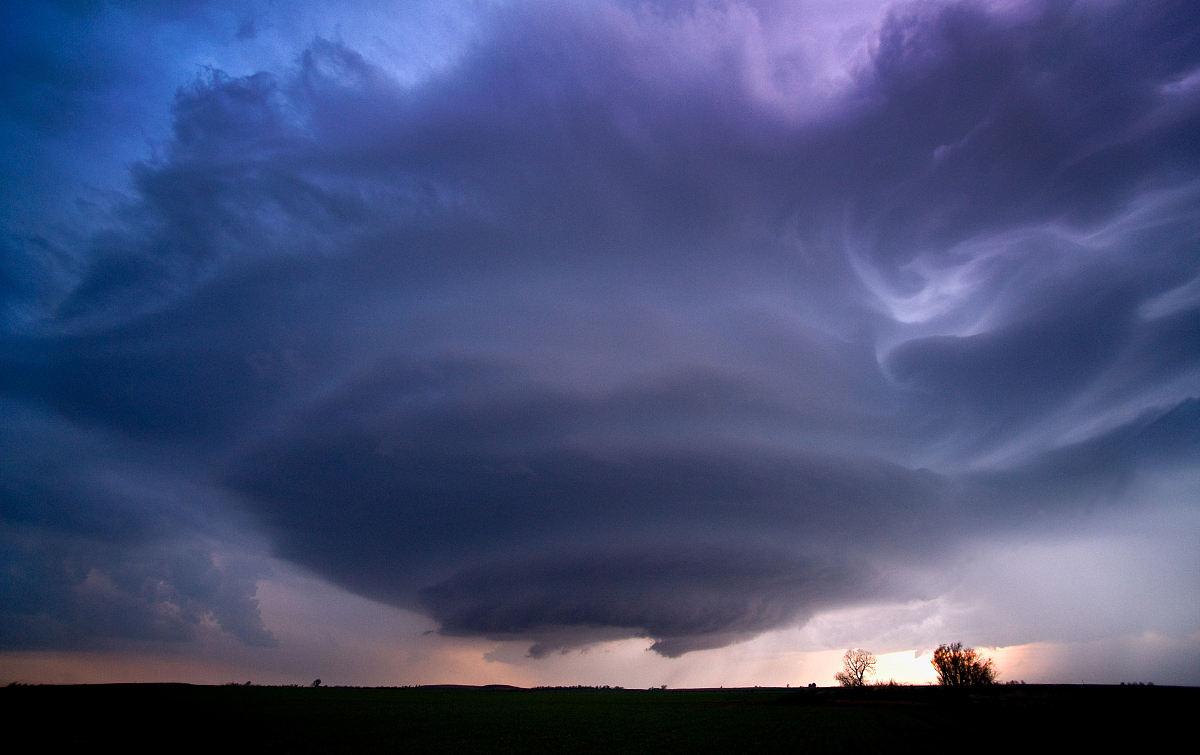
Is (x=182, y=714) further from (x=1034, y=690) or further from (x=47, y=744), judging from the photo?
(x=1034, y=690)

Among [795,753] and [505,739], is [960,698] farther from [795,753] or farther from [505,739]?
[505,739]

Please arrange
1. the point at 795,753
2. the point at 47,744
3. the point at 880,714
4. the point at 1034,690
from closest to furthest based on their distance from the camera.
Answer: the point at 47,744 → the point at 795,753 → the point at 880,714 → the point at 1034,690

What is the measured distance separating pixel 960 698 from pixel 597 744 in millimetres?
99051

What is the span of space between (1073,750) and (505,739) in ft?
179

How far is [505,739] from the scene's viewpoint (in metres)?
63.8

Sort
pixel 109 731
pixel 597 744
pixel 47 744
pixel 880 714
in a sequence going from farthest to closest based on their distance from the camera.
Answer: pixel 880 714 → pixel 597 744 → pixel 109 731 → pixel 47 744

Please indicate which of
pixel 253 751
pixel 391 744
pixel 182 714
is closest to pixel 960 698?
pixel 391 744

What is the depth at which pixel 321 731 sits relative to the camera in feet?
219

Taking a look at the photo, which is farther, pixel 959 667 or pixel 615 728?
pixel 959 667

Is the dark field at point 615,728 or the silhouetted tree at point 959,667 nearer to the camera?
the dark field at point 615,728

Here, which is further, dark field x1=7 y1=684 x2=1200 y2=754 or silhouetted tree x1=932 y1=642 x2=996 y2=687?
silhouetted tree x1=932 y1=642 x2=996 y2=687

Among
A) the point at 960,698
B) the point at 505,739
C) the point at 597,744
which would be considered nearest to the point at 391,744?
the point at 505,739

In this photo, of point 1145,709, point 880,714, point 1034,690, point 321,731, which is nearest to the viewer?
point 321,731

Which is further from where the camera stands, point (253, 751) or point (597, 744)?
point (597, 744)
